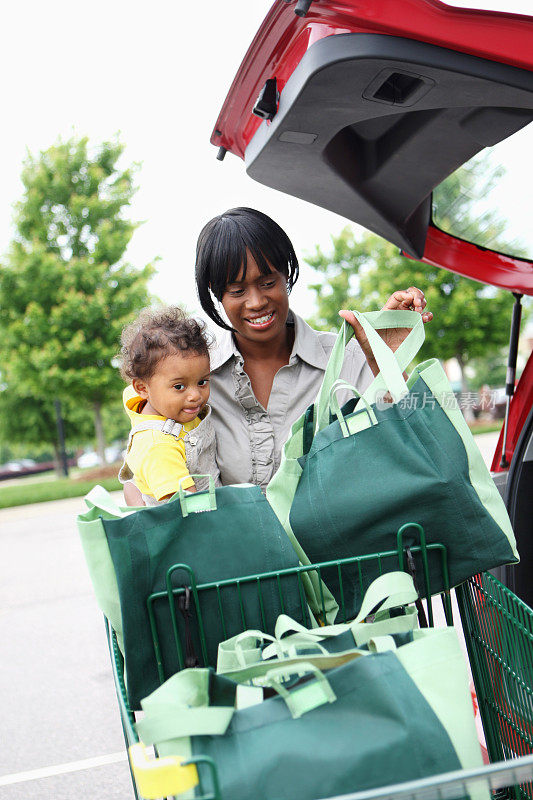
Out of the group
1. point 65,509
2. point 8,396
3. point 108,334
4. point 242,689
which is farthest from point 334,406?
point 8,396

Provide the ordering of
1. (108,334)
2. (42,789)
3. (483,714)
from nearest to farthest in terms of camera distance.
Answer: (483,714), (42,789), (108,334)

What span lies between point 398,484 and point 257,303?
0.84 metres

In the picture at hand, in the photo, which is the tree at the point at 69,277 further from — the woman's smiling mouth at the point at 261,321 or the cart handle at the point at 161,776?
the cart handle at the point at 161,776

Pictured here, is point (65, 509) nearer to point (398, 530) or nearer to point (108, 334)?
point (108, 334)

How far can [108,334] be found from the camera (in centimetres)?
2047

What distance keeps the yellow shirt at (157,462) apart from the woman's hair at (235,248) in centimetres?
44

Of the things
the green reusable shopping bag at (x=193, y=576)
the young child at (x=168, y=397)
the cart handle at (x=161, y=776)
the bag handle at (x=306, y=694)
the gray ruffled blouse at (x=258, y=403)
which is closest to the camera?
the cart handle at (x=161, y=776)

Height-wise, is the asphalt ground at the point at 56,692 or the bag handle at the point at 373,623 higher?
the bag handle at the point at 373,623

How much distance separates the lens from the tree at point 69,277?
20.0m

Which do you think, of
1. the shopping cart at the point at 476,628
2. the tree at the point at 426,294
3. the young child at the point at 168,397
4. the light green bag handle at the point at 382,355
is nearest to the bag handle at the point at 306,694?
the shopping cart at the point at 476,628

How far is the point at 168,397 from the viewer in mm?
2145

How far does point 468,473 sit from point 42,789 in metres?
2.87

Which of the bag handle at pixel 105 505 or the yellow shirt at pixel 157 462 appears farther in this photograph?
the yellow shirt at pixel 157 462

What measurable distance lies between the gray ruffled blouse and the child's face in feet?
0.55
